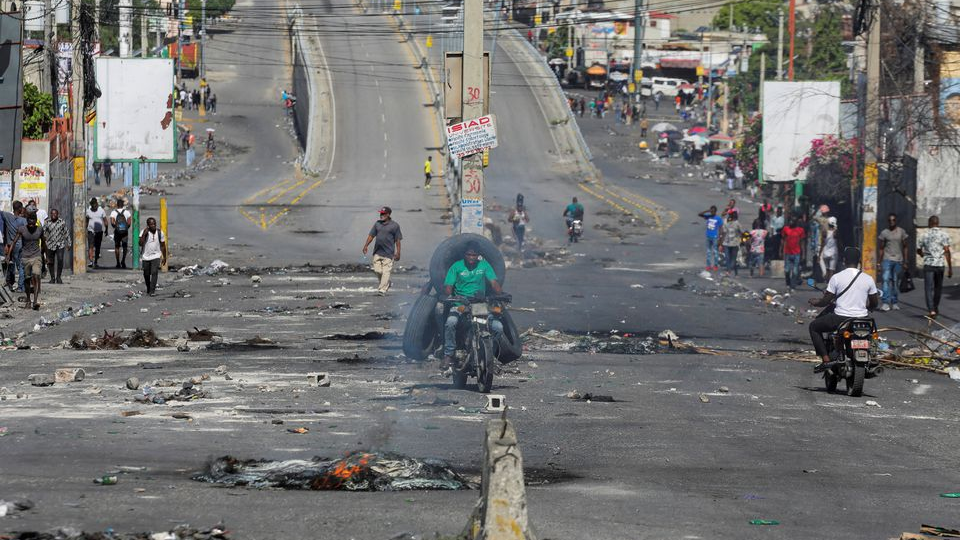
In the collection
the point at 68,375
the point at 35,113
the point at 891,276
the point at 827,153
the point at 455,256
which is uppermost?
the point at 35,113

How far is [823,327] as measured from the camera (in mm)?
16109

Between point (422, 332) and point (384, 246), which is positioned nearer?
point (422, 332)

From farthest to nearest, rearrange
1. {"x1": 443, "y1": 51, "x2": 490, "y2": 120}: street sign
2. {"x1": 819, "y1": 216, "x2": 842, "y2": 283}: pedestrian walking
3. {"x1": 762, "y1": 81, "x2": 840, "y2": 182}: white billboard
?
{"x1": 762, "y1": 81, "x2": 840, "y2": 182}: white billboard → {"x1": 819, "y1": 216, "x2": 842, "y2": 283}: pedestrian walking → {"x1": 443, "y1": 51, "x2": 490, "y2": 120}: street sign

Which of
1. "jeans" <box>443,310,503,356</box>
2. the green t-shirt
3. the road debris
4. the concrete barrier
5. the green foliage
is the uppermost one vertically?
the green foliage

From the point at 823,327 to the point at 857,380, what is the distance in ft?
3.20

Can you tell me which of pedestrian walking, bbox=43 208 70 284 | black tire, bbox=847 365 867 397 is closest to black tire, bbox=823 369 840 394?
black tire, bbox=847 365 867 397

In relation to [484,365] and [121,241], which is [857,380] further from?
[121,241]

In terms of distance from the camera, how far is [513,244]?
45.0 m

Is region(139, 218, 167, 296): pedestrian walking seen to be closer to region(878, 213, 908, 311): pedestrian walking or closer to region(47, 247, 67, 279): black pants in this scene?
region(47, 247, 67, 279): black pants

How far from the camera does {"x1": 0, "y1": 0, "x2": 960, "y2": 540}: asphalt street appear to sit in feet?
28.4

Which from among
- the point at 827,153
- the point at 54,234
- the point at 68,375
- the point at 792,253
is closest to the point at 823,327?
the point at 68,375

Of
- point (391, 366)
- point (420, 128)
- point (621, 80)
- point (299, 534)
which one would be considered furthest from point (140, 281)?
point (621, 80)

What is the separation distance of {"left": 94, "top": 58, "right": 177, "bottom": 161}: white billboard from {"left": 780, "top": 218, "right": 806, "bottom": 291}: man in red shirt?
15828 millimetres

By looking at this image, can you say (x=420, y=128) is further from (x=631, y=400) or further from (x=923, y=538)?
(x=923, y=538)
